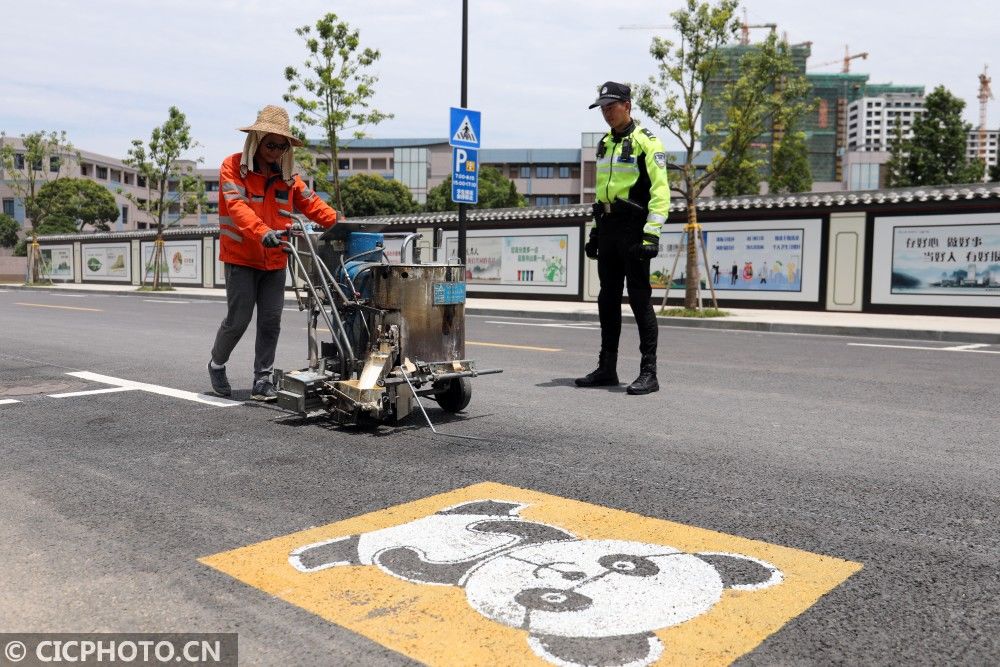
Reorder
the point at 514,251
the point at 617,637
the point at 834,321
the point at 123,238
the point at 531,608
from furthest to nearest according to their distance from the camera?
the point at 123,238
the point at 514,251
the point at 834,321
the point at 531,608
the point at 617,637

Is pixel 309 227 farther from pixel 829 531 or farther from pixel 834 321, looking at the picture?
pixel 834 321

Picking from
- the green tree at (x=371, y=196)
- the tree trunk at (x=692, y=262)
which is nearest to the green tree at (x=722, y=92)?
the tree trunk at (x=692, y=262)

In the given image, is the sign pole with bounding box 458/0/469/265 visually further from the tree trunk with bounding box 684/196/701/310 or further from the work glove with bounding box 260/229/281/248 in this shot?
the work glove with bounding box 260/229/281/248

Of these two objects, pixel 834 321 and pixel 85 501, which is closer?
pixel 85 501

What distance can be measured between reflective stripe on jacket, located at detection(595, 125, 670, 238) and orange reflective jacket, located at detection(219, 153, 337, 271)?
79.6 inches

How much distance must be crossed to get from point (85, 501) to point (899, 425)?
4324 millimetres

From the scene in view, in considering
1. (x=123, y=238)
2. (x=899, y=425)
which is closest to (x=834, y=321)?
(x=899, y=425)

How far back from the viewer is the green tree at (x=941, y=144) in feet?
126

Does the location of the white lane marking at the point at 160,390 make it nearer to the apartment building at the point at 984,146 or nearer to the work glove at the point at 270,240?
the work glove at the point at 270,240

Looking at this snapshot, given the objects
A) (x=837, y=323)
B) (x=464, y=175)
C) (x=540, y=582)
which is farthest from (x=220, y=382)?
(x=464, y=175)

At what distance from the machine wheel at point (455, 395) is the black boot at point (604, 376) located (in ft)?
5.05

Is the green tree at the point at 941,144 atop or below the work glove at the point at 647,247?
atop

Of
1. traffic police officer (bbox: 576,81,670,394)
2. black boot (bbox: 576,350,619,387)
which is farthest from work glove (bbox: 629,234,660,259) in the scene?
black boot (bbox: 576,350,619,387)

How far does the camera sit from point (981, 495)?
11.3 ft
